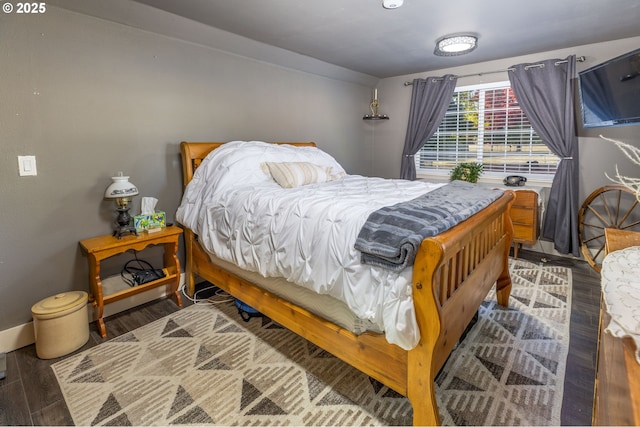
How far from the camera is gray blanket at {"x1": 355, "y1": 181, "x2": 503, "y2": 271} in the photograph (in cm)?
123

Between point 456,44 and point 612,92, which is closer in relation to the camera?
point 612,92

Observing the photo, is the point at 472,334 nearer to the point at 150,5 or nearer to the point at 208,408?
the point at 208,408

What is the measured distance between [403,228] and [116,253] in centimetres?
194

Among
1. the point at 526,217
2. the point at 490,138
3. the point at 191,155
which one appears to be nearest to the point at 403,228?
the point at 191,155

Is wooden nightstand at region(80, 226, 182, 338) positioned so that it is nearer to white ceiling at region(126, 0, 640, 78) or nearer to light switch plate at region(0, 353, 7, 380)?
light switch plate at region(0, 353, 7, 380)

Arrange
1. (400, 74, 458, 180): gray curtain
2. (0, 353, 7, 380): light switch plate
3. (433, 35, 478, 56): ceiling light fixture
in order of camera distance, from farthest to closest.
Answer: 1. (400, 74, 458, 180): gray curtain
2. (433, 35, 478, 56): ceiling light fixture
3. (0, 353, 7, 380): light switch plate

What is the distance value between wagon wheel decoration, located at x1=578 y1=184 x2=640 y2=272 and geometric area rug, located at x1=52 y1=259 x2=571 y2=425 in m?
1.50

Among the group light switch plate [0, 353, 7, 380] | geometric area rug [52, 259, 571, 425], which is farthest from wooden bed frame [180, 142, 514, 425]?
light switch plate [0, 353, 7, 380]

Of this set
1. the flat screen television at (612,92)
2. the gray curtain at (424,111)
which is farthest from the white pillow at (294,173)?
the flat screen television at (612,92)

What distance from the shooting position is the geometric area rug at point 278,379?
149cm

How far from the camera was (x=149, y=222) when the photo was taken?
2396 millimetres

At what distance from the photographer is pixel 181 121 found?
2.73 metres

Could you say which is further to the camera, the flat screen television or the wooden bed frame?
the flat screen television

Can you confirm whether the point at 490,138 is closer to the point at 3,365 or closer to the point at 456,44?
the point at 456,44
